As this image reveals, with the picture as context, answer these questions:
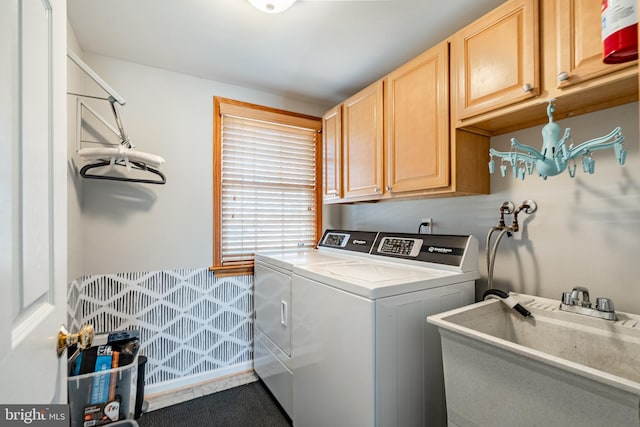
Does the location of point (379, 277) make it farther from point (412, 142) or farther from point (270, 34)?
point (270, 34)

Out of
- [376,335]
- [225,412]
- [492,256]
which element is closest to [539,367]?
[376,335]

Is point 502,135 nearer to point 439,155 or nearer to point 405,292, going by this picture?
point 439,155

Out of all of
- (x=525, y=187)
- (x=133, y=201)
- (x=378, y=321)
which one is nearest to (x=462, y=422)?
(x=378, y=321)

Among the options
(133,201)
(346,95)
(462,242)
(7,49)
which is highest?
(346,95)

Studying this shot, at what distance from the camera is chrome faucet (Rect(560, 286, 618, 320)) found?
1106 mm

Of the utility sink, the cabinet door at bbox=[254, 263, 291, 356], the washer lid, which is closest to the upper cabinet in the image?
the washer lid

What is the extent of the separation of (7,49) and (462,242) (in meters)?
1.72

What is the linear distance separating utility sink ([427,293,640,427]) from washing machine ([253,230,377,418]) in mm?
881

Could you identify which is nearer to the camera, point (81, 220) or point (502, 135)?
point (502, 135)

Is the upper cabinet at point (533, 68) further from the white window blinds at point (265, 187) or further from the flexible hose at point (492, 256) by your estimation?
the white window blinds at point (265, 187)

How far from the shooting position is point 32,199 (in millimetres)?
549

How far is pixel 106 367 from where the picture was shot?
1553 millimetres

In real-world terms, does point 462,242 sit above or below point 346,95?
below

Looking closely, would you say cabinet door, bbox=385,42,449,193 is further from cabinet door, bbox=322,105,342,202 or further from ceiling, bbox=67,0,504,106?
cabinet door, bbox=322,105,342,202
